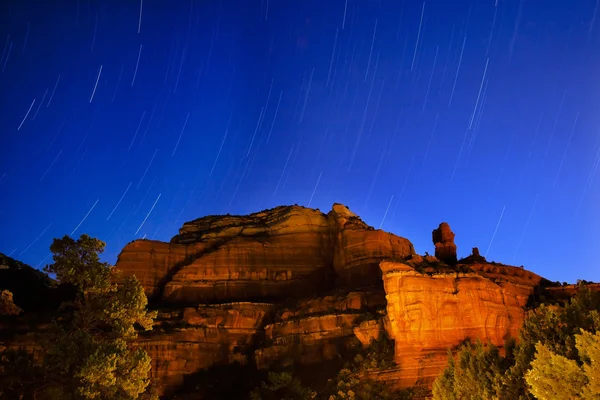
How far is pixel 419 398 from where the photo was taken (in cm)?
3922

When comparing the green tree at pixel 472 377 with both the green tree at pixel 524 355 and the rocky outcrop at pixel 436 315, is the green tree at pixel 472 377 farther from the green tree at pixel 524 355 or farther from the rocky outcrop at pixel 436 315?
the rocky outcrop at pixel 436 315

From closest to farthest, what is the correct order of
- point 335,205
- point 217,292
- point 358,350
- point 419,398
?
point 419,398 < point 358,350 < point 217,292 < point 335,205

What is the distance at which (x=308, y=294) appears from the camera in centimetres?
6906

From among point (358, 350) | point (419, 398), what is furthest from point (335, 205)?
point (419, 398)

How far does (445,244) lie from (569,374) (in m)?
49.0

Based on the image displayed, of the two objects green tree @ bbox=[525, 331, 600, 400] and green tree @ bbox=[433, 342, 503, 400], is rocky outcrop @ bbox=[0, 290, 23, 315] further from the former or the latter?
A: green tree @ bbox=[525, 331, 600, 400]

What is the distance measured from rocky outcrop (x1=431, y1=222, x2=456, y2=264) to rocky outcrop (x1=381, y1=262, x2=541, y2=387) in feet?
79.1

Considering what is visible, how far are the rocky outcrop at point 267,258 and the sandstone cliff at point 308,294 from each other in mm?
135

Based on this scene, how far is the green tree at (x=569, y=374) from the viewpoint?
21734mm

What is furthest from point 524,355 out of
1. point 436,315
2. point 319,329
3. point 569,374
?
point 319,329

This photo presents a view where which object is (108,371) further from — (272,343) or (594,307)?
(272,343)

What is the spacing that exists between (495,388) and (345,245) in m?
42.5

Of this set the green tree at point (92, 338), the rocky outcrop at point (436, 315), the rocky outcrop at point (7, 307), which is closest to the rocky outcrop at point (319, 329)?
the rocky outcrop at point (436, 315)

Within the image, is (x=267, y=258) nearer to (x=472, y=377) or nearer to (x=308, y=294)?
(x=308, y=294)
